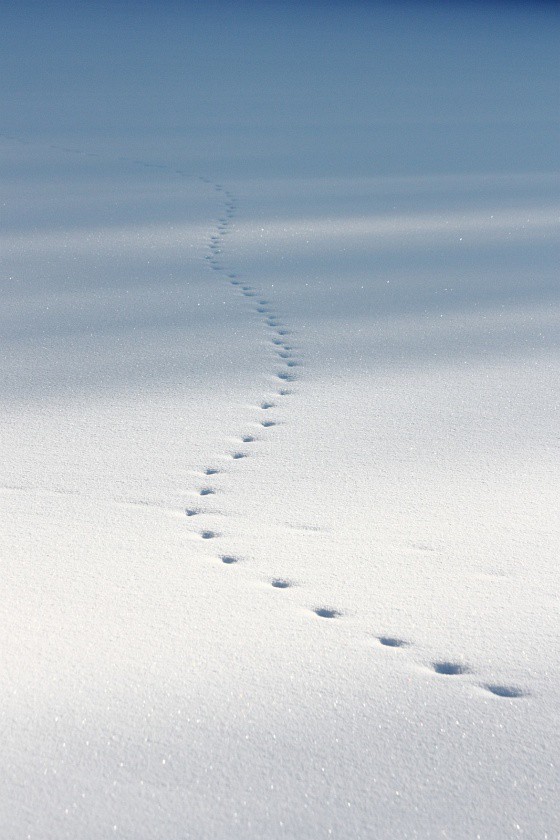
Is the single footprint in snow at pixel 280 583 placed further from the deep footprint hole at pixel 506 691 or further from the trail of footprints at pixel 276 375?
the deep footprint hole at pixel 506 691

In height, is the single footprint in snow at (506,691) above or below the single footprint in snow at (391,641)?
above

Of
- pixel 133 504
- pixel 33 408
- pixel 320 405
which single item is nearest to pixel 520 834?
pixel 133 504

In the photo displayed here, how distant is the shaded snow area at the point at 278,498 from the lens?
971 millimetres

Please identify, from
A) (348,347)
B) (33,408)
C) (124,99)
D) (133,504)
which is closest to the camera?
(133,504)

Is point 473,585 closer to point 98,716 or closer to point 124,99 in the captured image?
point 98,716

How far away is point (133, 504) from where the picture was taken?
1546mm

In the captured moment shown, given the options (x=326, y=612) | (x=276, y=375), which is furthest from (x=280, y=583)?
(x=276, y=375)

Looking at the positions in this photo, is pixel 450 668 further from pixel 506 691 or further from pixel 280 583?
pixel 280 583

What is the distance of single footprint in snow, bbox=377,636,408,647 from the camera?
1170mm

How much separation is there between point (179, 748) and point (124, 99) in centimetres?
495

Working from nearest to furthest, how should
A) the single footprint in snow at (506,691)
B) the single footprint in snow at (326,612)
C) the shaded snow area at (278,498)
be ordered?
the shaded snow area at (278,498)
the single footprint in snow at (506,691)
the single footprint in snow at (326,612)

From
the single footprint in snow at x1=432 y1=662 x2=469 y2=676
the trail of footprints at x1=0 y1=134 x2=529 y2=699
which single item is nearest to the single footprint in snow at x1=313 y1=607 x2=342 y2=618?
the trail of footprints at x1=0 y1=134 x2=529 y2=699

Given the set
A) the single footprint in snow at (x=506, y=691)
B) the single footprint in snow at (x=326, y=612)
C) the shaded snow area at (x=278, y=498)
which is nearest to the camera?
the shaded snow area at (x=278, y=498)

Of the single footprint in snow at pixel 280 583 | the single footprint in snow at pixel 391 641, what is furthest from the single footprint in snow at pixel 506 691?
the single footprint in snow at pixel 280 583
